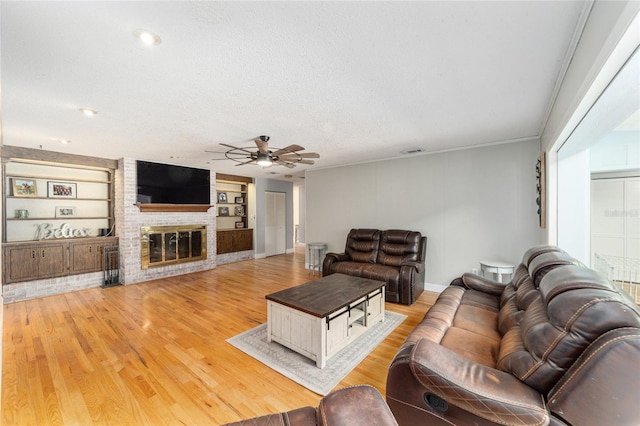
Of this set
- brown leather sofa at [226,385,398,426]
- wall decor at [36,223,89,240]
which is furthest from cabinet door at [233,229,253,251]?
brown leather sofa at [226,385,398,426]

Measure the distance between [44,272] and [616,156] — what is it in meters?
8.27


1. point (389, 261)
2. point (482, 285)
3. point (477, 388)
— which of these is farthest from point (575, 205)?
point (477, 388)

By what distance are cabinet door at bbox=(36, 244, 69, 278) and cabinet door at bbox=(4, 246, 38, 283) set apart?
5 cm

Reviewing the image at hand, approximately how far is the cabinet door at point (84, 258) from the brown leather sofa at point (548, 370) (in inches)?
212

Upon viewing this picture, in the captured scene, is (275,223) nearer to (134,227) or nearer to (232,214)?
(232,214)

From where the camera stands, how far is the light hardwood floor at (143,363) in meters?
1.95

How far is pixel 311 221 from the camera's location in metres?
6.30

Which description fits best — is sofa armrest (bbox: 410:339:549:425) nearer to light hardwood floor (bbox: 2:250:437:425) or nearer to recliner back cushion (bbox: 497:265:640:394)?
recliner back cushion (bbox: 497:265:640:394)

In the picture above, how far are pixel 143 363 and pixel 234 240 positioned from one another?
464 centimetres

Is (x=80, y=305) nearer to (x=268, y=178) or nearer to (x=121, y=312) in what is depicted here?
(x=121, y=312)

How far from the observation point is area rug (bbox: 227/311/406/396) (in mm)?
2248

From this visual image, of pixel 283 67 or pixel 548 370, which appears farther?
pixel 283 67

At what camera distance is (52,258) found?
4.32 metres

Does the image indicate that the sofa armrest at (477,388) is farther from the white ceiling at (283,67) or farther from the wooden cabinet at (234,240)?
the wooden cabinet at (234,240)
